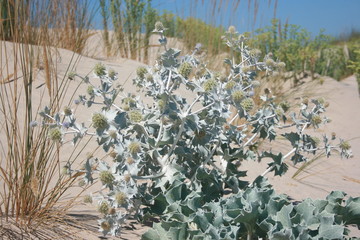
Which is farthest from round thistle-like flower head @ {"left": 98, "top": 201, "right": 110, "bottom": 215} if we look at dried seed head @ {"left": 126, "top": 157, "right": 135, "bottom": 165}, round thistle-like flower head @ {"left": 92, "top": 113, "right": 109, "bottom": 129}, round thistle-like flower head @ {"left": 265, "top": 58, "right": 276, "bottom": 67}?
round thistle-like flower head @ {"left": 265, "top": 58, "right": 276, "bottom": 67}

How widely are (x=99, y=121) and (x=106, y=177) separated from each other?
251 mm

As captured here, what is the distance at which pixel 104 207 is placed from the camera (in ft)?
6.46

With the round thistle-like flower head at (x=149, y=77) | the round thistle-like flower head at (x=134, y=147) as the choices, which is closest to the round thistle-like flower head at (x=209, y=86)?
the round thistle-like flower head at (x=149, y=77)

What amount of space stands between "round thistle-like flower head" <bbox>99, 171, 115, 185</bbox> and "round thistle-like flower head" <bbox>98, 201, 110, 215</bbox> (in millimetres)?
93

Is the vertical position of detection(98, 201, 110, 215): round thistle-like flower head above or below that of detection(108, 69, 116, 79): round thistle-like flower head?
below

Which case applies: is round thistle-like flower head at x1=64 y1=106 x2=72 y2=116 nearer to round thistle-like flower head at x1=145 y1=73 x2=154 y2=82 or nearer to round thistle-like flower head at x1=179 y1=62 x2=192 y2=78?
round thistle-like flower head at x1=145 y1=73 x2=154 y2=82

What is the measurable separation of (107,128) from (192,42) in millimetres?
5503

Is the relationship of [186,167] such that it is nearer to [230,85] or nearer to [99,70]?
[230,85]

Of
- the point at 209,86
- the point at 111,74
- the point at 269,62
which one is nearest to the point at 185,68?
Result: the point at 209,86

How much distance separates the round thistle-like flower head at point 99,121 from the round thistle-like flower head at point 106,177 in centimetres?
20

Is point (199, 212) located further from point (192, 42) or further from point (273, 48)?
point (273, 48)

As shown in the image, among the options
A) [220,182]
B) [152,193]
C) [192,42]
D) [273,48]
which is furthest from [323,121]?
[273,48]

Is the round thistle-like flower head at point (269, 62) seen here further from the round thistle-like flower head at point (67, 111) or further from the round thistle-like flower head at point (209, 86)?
the round thistle-like flower head at point (67, 111)

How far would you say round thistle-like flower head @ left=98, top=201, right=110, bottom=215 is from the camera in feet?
6.45
